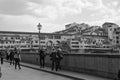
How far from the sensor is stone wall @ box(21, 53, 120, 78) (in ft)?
40.8

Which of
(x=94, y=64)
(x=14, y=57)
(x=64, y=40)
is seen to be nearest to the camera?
(x=94, y=64)

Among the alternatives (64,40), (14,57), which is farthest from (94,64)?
(64,40)

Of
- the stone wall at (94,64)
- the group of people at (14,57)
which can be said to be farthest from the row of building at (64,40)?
the stone wall at (94,64)

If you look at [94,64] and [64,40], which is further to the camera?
[64,40]

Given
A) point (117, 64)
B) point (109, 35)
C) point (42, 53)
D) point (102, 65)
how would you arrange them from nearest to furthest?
point (117, 64)
point (102, 65)
point (42, 53)
point (109, 35)

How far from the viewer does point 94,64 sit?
47.7 ft

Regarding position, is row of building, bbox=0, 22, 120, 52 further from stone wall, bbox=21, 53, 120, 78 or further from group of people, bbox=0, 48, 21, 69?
stone wall, bbox=21, 53, 120, 78

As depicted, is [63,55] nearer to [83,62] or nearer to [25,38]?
[83,62]

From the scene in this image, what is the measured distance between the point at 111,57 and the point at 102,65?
3.83ft

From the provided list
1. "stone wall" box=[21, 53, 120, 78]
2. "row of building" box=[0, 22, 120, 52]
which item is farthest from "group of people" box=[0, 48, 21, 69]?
"row of building" box=[0, 22, 120, 52]

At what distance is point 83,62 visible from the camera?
16109 millimetres

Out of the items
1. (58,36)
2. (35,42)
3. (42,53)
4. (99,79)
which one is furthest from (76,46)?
(99,79)

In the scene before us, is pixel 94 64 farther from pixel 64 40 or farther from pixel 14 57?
pixel 64 40

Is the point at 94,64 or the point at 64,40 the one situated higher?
the point at 64,40
